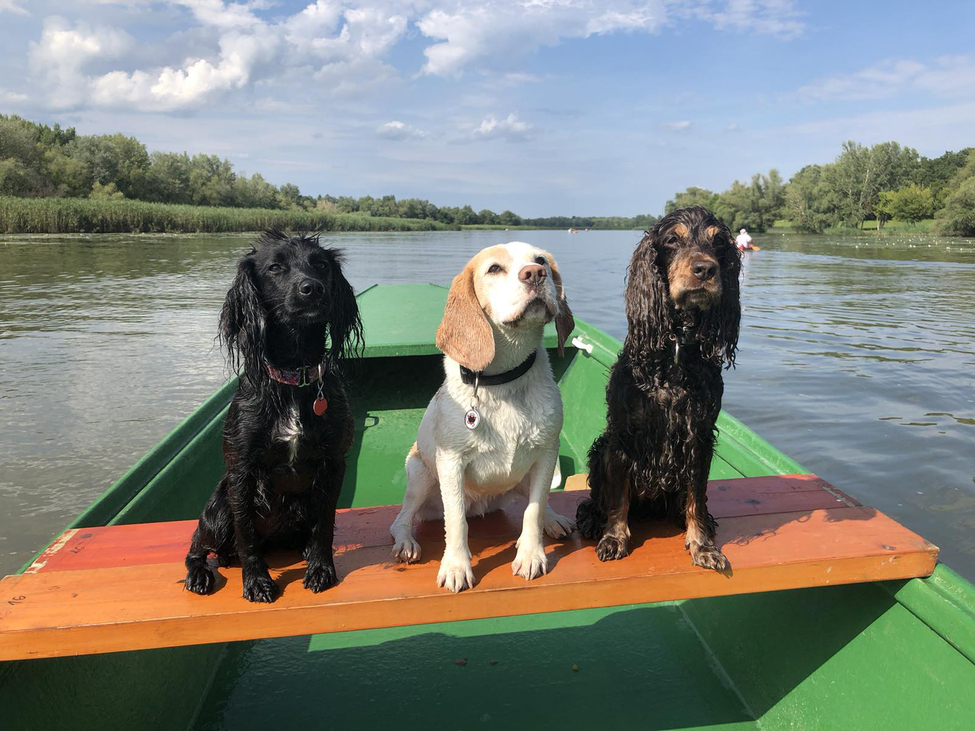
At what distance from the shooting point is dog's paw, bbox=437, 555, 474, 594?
6.52ft

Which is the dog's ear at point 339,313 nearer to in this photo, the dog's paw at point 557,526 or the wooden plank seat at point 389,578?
the wooden plank seat at point 389,578

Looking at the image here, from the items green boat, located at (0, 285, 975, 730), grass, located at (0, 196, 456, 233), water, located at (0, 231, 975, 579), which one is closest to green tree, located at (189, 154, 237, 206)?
grass, located at (0, 196, 456, 233)

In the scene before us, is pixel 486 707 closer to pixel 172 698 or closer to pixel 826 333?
pixel 172 698

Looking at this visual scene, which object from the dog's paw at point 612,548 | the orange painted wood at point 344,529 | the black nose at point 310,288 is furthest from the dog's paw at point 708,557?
the black nose at point 310,288

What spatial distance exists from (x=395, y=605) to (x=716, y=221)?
5.37 feet

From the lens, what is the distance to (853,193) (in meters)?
75.2

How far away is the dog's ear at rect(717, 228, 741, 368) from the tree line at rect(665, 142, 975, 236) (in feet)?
224

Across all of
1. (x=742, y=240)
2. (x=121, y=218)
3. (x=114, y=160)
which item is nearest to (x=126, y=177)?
(x=114, y=160)

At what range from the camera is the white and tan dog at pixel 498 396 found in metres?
2.02

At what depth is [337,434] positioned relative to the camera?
6.45 feet

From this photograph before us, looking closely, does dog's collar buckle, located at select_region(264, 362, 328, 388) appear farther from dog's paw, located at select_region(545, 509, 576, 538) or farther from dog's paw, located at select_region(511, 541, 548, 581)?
dog's paw, located at select_region(545, 509, 576, 538)

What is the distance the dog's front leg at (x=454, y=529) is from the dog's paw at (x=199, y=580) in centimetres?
73

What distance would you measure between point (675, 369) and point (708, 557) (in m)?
0.65

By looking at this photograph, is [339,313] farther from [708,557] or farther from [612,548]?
[708,557]
